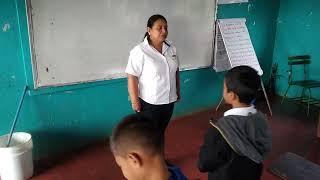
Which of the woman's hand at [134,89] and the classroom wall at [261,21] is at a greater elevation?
the classroom wall at [261,21]

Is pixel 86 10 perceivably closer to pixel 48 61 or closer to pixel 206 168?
pixel 48 61

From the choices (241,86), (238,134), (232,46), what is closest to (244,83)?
(241,86)

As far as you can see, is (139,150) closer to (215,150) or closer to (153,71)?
(215,150)

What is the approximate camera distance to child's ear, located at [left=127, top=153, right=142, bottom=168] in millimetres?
879

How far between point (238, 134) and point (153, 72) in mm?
1053

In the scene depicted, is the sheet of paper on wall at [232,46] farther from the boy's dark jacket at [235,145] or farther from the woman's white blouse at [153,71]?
the boy's dark jacket at [235,145]

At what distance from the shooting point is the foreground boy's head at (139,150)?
0.89m

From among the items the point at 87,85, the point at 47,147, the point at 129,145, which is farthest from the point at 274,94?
the point at 129,145

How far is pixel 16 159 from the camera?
230 cm

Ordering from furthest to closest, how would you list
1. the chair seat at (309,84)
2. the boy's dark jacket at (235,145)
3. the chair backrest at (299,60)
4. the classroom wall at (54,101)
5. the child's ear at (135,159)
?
the chair backrest at (299,60) < the chair seat at (309,84) < the classroom wall at (54,101) < the boy's dark jacket at (235,145) < the child's ear at (135,159)

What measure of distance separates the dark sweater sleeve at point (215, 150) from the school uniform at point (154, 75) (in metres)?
0.85

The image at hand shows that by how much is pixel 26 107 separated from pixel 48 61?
1.43 ft

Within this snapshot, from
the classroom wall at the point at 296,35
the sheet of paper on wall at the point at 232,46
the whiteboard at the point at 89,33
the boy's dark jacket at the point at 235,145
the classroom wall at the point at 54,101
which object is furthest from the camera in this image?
the classroom wall at the point at 296,35

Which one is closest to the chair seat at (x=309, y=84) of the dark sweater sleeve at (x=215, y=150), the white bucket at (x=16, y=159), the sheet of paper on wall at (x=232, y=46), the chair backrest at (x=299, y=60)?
the chair backrest at (x=299, y=60)
